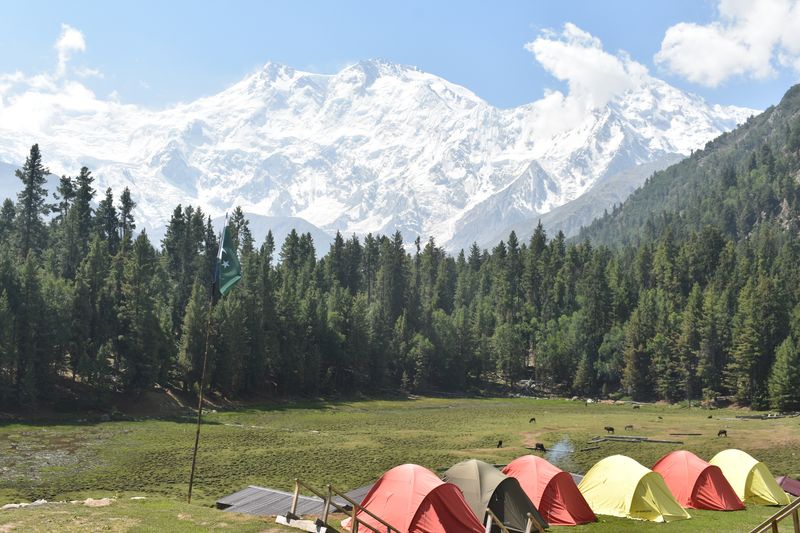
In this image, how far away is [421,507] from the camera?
94.6ft

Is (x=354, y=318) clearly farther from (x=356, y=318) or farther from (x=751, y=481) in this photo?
(x=751, y=481)

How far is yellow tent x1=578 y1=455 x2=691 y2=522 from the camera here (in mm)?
34594

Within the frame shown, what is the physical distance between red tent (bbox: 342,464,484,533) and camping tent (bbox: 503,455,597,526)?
548cm

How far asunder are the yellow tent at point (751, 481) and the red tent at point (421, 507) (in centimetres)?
1829

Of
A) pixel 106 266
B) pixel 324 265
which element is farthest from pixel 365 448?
pixel 324 265

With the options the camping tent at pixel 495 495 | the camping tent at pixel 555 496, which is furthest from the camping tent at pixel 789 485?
the camping tent at pixel 495 495

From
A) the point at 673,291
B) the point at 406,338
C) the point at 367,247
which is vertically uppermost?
the point at 367,247

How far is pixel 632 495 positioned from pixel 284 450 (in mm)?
33726

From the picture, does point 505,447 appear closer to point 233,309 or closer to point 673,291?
point 233,309

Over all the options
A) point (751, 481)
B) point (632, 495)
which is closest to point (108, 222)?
point (632, 495)

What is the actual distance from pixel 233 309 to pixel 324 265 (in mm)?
67261

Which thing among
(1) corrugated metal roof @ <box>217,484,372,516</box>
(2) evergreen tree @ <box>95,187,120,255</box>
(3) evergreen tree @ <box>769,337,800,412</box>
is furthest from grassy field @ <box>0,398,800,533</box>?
(2) evergreen tree @ <box>95,187,120,255</box>

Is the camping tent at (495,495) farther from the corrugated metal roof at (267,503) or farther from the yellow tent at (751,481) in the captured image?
the yellow tent at (751,481)

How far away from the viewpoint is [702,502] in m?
37.0
